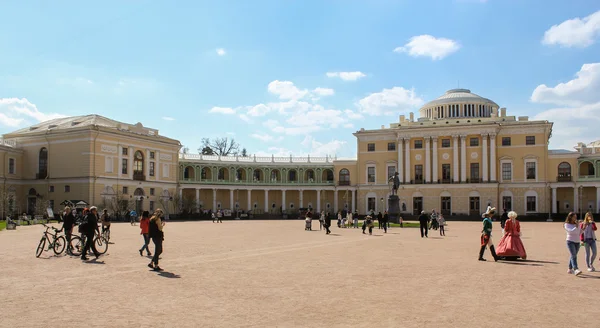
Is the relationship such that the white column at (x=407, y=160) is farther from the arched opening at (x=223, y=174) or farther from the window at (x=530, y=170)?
the arched opening at (x=223, y=174)

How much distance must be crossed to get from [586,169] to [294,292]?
66670 mm

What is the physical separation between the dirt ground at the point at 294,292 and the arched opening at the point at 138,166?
148 feet

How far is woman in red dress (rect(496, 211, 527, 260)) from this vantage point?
1777cm

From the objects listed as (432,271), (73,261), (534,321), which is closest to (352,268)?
(432,271)

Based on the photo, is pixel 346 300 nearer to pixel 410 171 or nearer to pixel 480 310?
pixel 480 310

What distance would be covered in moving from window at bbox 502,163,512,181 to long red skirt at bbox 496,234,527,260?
2161 inches

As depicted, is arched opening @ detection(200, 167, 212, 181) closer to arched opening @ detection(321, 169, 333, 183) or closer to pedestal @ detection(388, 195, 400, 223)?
arched opening @ detection(321, 169, 333, 183)

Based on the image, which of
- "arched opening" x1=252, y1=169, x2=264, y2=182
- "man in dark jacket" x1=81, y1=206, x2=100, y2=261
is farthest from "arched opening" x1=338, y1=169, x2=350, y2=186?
"man in dark jacket" x1=81, y1=206, x2=100, y2=261

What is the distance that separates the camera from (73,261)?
683 inches

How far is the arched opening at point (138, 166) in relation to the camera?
63412mm

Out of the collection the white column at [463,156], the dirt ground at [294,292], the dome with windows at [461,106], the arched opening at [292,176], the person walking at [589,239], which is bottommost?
the dirt ground at [294,292]

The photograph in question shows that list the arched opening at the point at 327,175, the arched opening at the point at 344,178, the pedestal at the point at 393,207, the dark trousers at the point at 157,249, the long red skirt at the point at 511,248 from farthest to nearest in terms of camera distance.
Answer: the arched opening at the point at 327,175 → the arched opening at the point at 344,178 → the pedestal at the point at 393,207 → the long red skirt at the point at 511,248 → the dark trousers at the point at 157,249

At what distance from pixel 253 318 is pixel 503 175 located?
66114 mm

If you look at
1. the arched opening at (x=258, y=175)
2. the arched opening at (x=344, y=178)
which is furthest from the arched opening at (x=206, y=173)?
the arched opening at (x=344, y=178)
